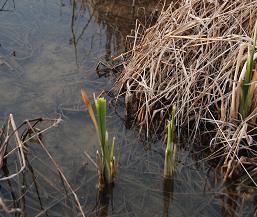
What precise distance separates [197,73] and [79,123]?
3.40 ft

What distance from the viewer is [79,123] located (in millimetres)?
3639

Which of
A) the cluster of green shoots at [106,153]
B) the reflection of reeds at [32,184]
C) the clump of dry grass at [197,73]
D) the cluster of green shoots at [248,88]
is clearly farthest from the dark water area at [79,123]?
the cluster of green shoots at [248,88]

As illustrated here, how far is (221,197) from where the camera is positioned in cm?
302

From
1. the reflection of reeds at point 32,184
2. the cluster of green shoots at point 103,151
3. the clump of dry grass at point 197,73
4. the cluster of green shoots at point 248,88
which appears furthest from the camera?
the clump of dry grass at point 197,73

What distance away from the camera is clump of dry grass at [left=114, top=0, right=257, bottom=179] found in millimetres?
3258

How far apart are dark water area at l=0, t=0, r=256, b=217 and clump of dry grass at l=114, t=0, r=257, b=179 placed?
23 centimetres

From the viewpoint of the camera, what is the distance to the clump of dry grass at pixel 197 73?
10.7 feet

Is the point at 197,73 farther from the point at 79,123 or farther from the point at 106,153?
the point at 106,153

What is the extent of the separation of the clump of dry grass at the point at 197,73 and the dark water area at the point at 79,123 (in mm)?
231

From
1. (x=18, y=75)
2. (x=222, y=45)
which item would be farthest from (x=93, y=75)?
(x=222, y=45)

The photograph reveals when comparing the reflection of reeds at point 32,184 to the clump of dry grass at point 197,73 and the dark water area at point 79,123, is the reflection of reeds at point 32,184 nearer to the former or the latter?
the dark water area at point 79,123

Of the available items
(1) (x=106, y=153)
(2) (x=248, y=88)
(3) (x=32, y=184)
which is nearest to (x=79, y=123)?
(3) (x=32, y=184)

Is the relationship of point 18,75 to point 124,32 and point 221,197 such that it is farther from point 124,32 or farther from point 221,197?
point 221,197

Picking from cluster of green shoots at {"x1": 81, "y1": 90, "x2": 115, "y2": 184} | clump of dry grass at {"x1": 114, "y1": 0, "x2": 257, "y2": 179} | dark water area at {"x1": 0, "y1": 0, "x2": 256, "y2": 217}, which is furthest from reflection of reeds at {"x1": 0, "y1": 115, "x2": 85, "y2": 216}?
clump of dry grass at {"x1": 114, "y1": 0, "x2": 257, "y2": 179}
